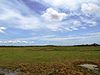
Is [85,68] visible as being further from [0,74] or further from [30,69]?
[0,74]

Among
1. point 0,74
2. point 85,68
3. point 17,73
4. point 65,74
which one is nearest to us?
point 65,74

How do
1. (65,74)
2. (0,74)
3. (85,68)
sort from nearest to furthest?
(65,74) < (0,74) < (85,68)

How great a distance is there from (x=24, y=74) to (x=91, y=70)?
34.7 ft

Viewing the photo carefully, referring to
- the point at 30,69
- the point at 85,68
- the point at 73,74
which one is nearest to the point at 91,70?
the point at 85,68

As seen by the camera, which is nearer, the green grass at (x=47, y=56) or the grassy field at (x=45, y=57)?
the grassy field at (x=45, y=57)

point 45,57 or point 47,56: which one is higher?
point 47,56

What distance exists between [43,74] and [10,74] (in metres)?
5.01

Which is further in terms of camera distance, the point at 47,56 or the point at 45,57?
the point at 47,56

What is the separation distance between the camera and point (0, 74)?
31766 millimetres

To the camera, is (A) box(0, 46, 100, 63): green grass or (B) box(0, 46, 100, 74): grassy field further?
(A) box(0, 46, 100, 63): green grass

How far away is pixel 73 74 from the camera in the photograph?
29.3m

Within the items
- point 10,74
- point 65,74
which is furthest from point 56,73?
point 10,74

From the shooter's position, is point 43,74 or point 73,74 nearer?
point 73,74

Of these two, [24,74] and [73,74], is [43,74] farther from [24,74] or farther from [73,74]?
[73,74]
